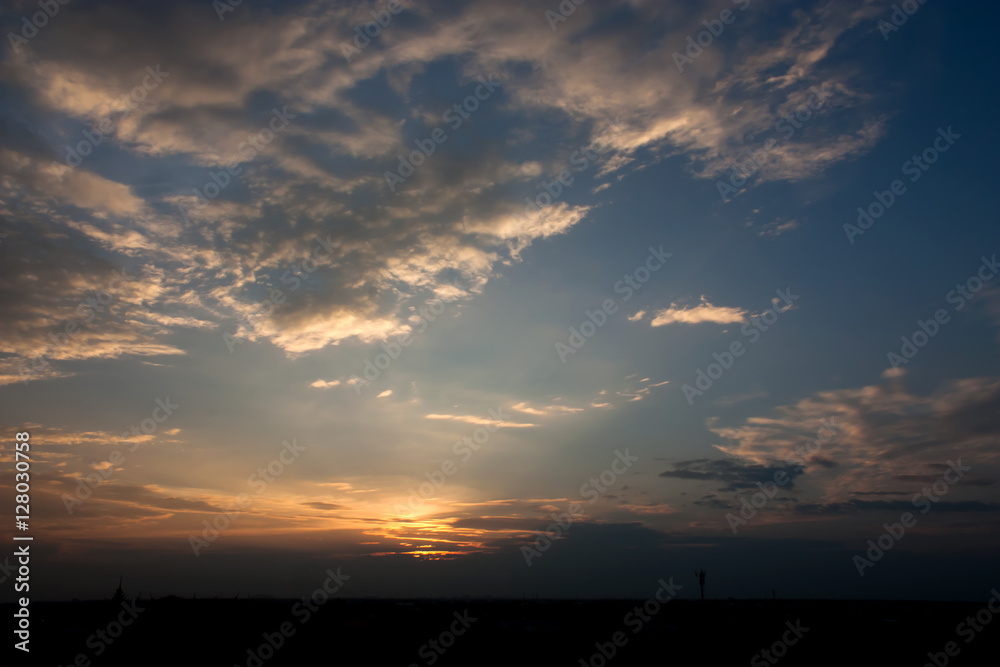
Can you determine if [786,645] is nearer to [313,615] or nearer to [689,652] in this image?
[689,652]

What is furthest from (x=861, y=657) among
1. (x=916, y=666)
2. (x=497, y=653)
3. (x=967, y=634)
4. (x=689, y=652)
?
(x=497, y=653)

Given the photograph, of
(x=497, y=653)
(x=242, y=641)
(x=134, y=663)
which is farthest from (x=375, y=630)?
(x=134, y=663)

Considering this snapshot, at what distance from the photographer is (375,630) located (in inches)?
3019

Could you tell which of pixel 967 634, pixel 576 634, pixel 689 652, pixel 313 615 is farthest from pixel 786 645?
pixel 313 615

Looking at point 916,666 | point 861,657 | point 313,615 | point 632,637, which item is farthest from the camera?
point 313,615

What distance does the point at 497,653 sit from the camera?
62.0 m

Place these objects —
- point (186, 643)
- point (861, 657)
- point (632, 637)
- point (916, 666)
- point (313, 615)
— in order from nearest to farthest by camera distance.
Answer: point (916, 666)
point (861, 657)
point (186, 643)
point (632, 637)
point (313, 615)

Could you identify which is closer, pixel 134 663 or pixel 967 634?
pixel 134 663

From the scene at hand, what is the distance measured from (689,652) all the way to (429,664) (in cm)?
2779

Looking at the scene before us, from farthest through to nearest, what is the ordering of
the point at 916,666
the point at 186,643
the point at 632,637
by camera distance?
the point at 632,637, the point at 186,643, the point at 916,666

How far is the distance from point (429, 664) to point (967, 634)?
238 ft

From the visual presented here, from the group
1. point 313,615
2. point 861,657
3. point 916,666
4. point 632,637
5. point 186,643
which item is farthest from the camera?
point 313,615

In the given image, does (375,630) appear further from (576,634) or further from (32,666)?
(32,666)

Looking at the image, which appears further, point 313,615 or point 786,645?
point 313,615
